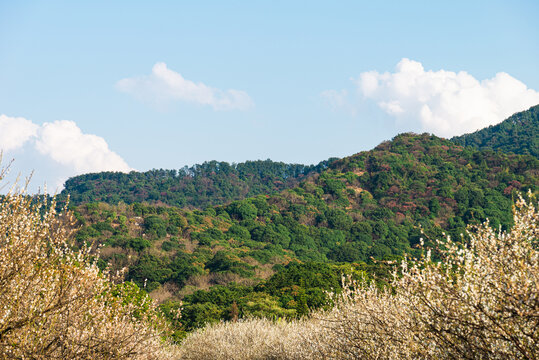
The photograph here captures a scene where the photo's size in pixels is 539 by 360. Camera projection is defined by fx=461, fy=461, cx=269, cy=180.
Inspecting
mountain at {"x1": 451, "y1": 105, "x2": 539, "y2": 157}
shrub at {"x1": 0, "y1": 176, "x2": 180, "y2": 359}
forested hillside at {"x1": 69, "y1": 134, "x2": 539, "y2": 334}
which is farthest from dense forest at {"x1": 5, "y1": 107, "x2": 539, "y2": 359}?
mountain at {"x1": 451, "y1": 105, "x2": 539, "y2": 157}

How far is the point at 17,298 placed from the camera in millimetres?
6688

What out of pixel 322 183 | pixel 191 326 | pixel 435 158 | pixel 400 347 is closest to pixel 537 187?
pixel 435 158

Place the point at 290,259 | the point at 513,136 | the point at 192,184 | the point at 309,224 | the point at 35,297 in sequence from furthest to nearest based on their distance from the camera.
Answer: the point at 192,184 → the point at 513,136 → the point at 309,224 → the point at 290,259 → the point at 35,297

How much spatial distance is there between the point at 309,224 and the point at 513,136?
186ft

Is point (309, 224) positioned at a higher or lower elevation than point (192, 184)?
lower

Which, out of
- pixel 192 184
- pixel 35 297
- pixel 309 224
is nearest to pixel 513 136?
pixel 309 224

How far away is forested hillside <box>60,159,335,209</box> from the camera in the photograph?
99.2 metres

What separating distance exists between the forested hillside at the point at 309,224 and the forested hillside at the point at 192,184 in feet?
99.2

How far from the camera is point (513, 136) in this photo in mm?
94625

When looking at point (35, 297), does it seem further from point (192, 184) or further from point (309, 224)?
point (192, 184)

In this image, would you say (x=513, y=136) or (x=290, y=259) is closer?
(x=290, y=259)

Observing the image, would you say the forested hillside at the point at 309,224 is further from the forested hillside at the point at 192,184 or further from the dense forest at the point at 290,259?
the forested hillside at the point at 192,184

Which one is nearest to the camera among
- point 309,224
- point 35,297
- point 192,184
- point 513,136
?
point 35,297

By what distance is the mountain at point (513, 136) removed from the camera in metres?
86.9
